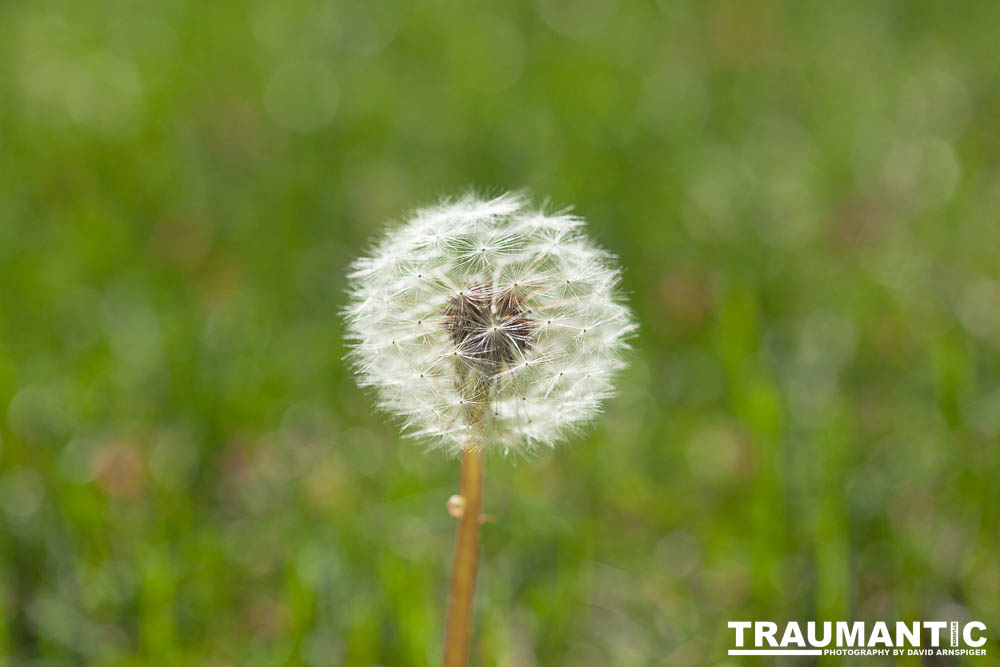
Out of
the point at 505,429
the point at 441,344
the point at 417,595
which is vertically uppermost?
the point at 441,344

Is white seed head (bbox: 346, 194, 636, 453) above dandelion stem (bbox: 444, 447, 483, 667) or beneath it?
above

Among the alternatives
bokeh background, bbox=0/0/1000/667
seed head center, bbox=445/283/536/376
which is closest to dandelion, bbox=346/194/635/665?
seed head center, bbox=445/283/536/376

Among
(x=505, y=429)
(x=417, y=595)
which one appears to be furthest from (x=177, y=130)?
(x=505, y=429)

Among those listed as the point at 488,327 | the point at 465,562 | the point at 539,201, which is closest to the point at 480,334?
the point at 488,327

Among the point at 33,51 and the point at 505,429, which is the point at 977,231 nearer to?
the point at 505,429

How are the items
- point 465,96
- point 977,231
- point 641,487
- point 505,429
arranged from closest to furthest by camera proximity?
point 505,429 → point 641,487 → point 977,231 → point 465,96

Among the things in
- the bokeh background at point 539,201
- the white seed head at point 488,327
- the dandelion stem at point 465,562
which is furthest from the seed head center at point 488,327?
the bokeh background at point 539,201

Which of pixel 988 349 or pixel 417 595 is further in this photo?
pixel 988 349

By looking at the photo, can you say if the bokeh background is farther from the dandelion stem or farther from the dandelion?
the dandelion
